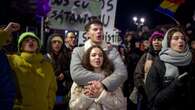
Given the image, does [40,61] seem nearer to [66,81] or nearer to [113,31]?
[66,81]

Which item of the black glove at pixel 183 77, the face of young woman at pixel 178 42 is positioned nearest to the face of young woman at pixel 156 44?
the face of young woman at pixel 178 42

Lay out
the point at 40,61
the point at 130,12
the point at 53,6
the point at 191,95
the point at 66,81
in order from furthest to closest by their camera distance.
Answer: the point at 130,12
the point at 53,6
the point at 66,81
the point at 40,61
the point at 191,95

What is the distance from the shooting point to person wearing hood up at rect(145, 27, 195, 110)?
5.32 meters

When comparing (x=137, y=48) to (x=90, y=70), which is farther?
(x=137, y=48)

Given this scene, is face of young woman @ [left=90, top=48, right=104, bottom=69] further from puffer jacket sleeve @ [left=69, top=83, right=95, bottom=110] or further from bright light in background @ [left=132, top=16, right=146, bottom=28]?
bright light in background @ [left=132, top=16, right=146, bottom=28]

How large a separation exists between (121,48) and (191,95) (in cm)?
512

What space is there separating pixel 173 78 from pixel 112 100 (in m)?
0.82

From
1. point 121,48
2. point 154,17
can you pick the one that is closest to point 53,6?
point 121,48

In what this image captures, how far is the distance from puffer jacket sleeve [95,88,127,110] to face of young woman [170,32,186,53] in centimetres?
90

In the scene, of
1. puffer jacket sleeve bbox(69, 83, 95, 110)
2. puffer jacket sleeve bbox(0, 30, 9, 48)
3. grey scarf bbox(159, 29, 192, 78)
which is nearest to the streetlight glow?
puffer jacket sleeve bbox(69, 83, 95, 110)

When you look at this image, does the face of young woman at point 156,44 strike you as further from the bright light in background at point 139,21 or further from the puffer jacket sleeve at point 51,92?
the bright light in background at point 139,21

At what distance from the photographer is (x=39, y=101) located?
20.2ft

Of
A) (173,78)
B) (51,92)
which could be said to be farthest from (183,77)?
(51,92)

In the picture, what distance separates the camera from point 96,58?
19.6ft
